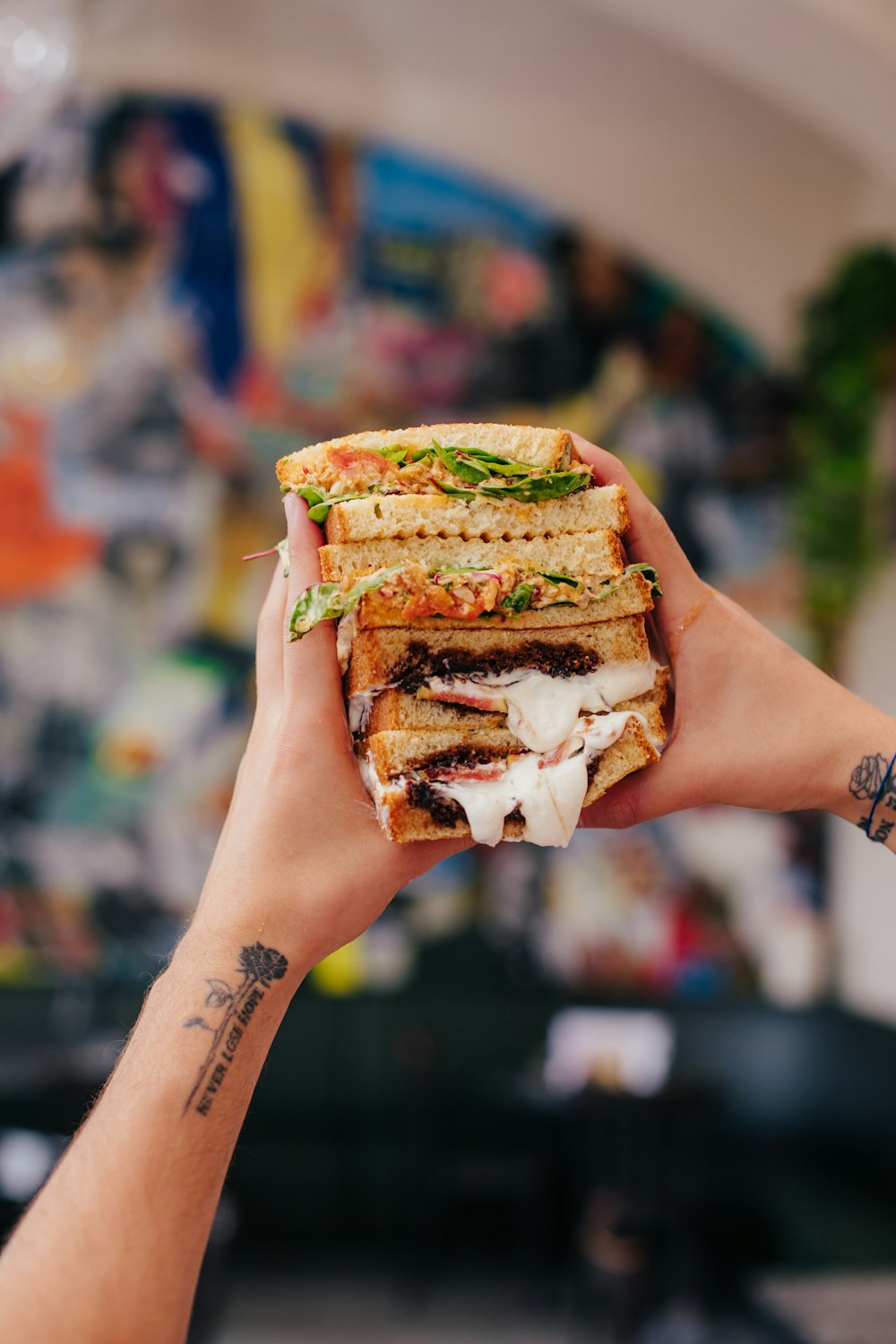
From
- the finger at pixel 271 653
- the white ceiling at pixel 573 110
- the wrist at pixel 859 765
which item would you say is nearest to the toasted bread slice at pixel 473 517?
the finger at pixel 271 653

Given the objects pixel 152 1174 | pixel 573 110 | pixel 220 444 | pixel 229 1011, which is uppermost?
pixel 573 110

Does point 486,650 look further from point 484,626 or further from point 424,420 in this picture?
point 424,420

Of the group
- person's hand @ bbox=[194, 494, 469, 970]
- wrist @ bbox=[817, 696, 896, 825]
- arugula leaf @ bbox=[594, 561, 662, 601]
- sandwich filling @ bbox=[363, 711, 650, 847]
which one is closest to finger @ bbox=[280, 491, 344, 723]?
person's hand @ bbox=[194, 494, 469, 970]

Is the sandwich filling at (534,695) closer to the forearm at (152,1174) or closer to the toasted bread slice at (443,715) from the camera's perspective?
the toasted bread slice at (443,715)

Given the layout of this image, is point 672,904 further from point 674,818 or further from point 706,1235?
point 706,1235

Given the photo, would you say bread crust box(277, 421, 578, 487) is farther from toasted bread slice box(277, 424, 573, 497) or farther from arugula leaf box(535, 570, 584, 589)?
arugula leaf box(535, 570, 584, 589)

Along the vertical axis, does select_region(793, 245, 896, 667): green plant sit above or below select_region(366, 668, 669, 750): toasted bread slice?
above

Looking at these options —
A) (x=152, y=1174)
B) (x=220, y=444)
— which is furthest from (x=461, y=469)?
(x=220, y=444)

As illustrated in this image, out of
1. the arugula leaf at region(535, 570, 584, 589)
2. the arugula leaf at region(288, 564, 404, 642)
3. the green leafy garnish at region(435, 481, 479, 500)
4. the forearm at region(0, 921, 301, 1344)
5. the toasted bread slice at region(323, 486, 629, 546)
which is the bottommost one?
the forearm at region(0, 921, 301, 1344)
